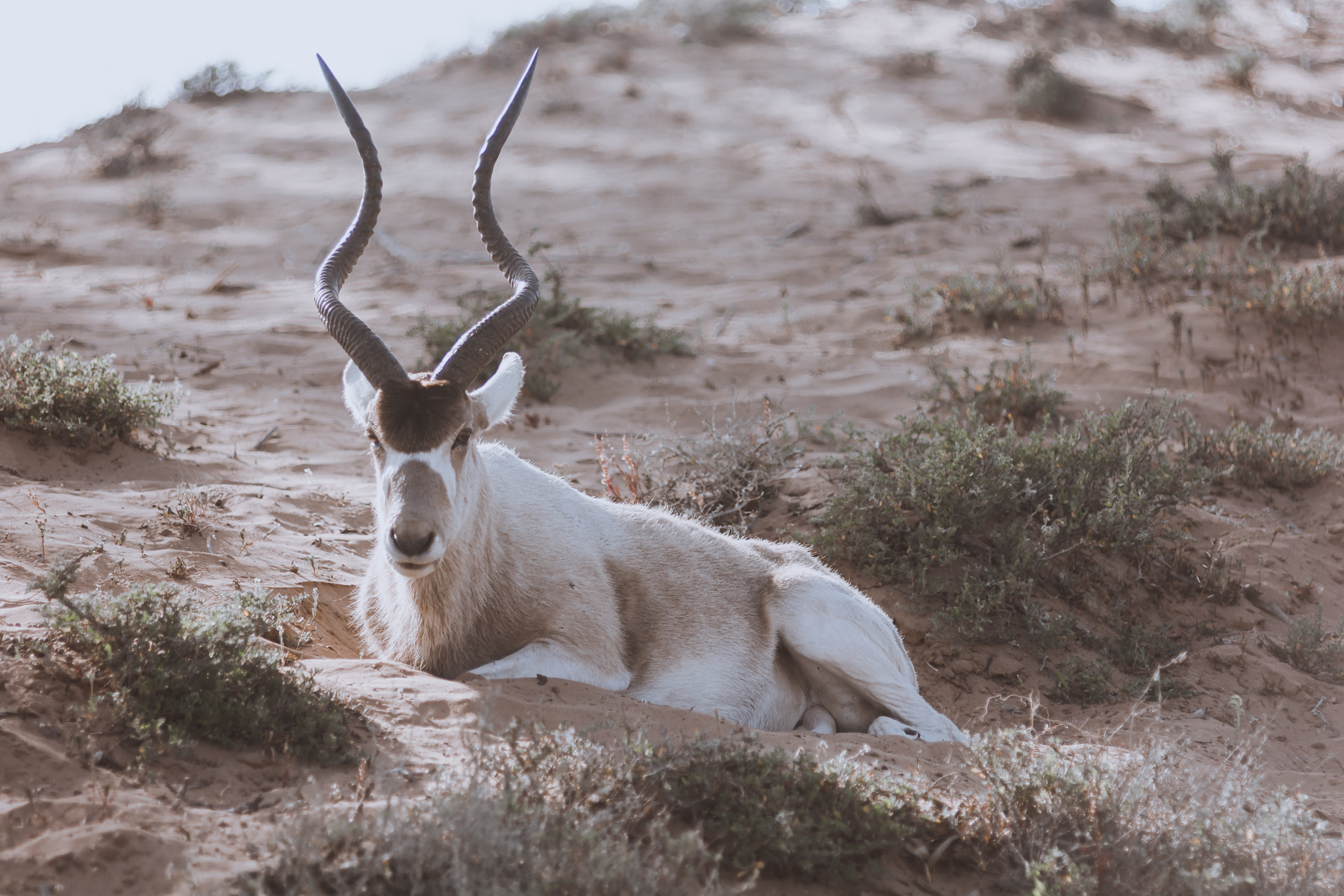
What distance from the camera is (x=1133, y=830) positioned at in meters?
3.41

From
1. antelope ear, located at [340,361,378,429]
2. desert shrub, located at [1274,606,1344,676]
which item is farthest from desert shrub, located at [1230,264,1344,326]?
antelope ear, located at [340,361,378,429]

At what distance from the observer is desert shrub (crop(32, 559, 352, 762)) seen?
3586 millimetres

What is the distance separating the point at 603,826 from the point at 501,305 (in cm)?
274

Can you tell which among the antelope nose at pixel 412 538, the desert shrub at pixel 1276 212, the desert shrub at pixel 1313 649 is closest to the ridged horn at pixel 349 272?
the antelope nose at pixel 412 538

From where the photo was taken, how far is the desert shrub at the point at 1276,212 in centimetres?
1077

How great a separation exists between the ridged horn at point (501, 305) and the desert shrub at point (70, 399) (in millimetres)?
2838

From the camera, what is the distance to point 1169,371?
9.02 meters

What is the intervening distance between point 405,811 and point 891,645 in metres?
3.04

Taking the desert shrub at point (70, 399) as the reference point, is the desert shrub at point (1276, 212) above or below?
below

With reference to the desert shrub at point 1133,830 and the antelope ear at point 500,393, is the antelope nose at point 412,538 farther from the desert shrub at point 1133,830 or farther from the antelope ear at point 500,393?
the desert shrub at point 1133,830

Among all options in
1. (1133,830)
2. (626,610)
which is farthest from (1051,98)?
(1133,830)

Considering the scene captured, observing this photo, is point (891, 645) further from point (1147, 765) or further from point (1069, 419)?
point (1069, 419)

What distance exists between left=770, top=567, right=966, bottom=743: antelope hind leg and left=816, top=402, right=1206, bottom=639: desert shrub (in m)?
0.79

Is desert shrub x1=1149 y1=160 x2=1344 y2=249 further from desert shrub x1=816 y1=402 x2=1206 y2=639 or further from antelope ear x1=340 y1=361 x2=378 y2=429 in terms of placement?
antelope ear x1=340 y1=361 x2=378 y2=429
